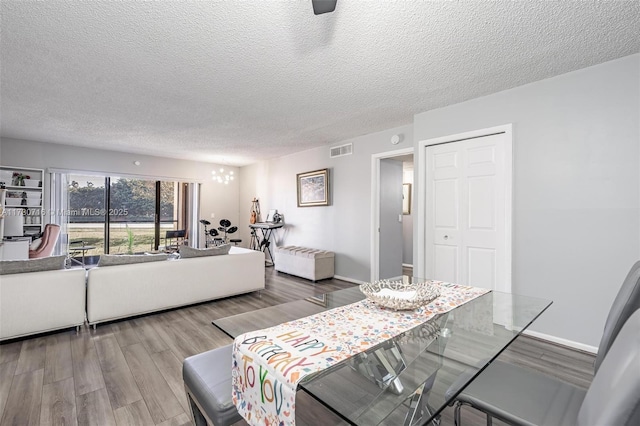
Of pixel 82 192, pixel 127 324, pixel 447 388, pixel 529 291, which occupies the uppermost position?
pixel 82 192

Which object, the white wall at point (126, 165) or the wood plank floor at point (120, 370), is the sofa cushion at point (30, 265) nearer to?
the wood plank floor at point (120, 370)

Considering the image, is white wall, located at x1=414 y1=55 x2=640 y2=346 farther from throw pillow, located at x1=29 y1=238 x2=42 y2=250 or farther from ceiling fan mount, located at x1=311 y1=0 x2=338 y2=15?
throw pillow, located at x1=29 y1=238 x2=42 y2=250

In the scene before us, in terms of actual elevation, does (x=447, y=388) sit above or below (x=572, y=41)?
below

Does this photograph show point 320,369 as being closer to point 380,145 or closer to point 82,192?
point 380,145

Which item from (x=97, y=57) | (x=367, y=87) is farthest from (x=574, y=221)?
(x=97, y=57)

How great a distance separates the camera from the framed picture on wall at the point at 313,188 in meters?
5.44

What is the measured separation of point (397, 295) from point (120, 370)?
87.1 inches

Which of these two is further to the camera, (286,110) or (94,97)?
(286,110)

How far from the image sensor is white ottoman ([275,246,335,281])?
16.4 ft

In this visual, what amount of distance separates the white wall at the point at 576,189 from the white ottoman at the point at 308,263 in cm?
290

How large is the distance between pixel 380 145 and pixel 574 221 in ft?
8.66

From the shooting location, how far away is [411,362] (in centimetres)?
106

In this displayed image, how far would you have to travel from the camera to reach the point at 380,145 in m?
4.57

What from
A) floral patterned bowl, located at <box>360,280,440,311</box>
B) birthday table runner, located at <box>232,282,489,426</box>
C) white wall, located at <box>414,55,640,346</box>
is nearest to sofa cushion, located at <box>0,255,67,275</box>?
birthday table runner, located at <box>232,282,489,426</box>
